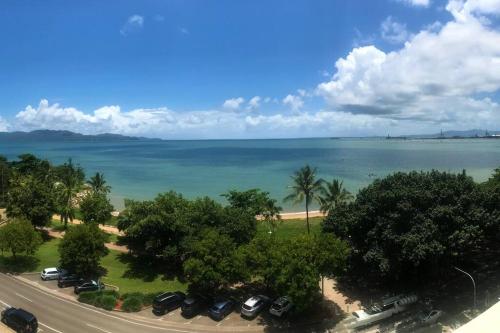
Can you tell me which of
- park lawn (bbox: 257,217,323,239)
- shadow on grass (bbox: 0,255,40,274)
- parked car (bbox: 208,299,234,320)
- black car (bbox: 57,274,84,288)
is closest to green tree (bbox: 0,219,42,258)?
shadow on grass (bbox: 0,255,40,274)

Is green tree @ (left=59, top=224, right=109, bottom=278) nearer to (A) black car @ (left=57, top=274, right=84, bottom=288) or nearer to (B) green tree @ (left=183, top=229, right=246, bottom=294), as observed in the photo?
(A) black car @ (left=57, top=274, right=84, bottom=288)

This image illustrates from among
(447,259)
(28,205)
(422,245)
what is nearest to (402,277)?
(447,259)

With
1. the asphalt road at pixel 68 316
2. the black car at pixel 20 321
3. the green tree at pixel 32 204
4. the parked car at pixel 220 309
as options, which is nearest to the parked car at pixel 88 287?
the asphalt road at pixel 68 316

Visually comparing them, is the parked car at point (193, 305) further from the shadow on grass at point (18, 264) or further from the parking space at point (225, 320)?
the shadow on grass at point (18, 264)

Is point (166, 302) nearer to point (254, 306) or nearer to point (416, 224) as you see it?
point (254, 306)

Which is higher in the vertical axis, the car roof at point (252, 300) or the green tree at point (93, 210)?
the green tree at point (93, 210)

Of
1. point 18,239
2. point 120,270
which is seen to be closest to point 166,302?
point 120,270
